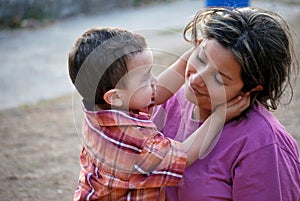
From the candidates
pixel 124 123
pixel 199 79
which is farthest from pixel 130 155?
pixel 199 79

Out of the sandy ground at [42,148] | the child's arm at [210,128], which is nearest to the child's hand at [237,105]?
the child's arm at [210,128]

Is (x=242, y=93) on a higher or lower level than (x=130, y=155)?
higher

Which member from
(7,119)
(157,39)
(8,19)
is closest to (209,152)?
(7,119)

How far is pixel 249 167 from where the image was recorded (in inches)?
72.9

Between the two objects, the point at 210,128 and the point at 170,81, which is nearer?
the point at 210,128

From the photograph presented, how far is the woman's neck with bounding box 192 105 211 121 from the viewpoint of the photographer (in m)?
2.08

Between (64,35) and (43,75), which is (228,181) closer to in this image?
(43,75)

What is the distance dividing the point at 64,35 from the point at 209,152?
19.6ft

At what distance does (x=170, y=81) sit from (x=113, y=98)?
1.63ft

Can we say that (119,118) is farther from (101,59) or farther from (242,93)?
(242,93)

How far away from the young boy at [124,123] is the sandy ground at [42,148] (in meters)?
1.21

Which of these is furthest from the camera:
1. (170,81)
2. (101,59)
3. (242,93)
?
(170,81)

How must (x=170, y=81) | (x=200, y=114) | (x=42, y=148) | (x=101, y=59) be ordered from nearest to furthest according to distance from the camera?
(x=101, y=59) → (x=200, y=114) → (x=170, y=81) → (x=42, y=148)

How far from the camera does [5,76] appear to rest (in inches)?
234
